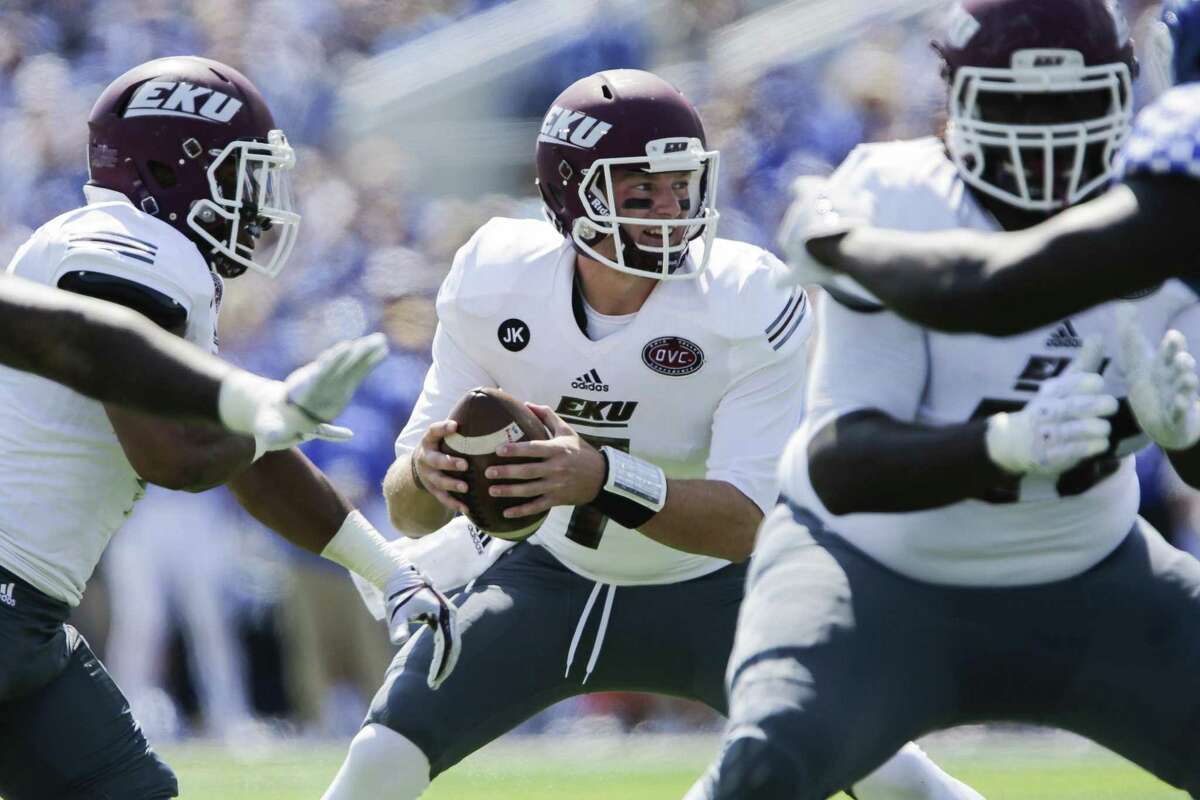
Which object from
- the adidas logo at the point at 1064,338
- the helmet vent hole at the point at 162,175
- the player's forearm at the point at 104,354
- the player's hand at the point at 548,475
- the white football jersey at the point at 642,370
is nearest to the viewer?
the player's forearm at the point at 104,354

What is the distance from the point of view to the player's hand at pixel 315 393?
2449mm

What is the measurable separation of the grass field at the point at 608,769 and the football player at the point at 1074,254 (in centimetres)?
328

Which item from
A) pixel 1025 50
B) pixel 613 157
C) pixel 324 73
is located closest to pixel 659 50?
pixel 324 73

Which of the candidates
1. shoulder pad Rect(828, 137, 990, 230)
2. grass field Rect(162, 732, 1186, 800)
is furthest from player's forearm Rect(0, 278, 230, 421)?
grass field Rect(162, 732, 1186, 800)

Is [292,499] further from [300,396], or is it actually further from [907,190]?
[907,190]

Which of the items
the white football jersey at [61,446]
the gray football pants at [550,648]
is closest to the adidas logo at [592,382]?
the gray football pants at [550,648]

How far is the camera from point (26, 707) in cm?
331

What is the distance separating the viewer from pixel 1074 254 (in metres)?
2.38

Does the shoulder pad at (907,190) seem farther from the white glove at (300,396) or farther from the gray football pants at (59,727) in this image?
the gray football pants at (59,727)

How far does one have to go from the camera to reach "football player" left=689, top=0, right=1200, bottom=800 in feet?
8.83

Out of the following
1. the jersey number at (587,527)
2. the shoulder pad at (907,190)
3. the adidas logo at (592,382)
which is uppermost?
the shoulder pad at (907,190)

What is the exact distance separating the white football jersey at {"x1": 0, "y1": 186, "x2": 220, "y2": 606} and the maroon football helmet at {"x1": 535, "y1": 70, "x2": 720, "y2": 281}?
2.77 ft

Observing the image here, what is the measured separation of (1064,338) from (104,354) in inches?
52.9

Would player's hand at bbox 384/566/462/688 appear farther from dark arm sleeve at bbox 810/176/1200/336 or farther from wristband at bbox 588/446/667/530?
dark arm sleeve at bbox 810/176/1200/336
